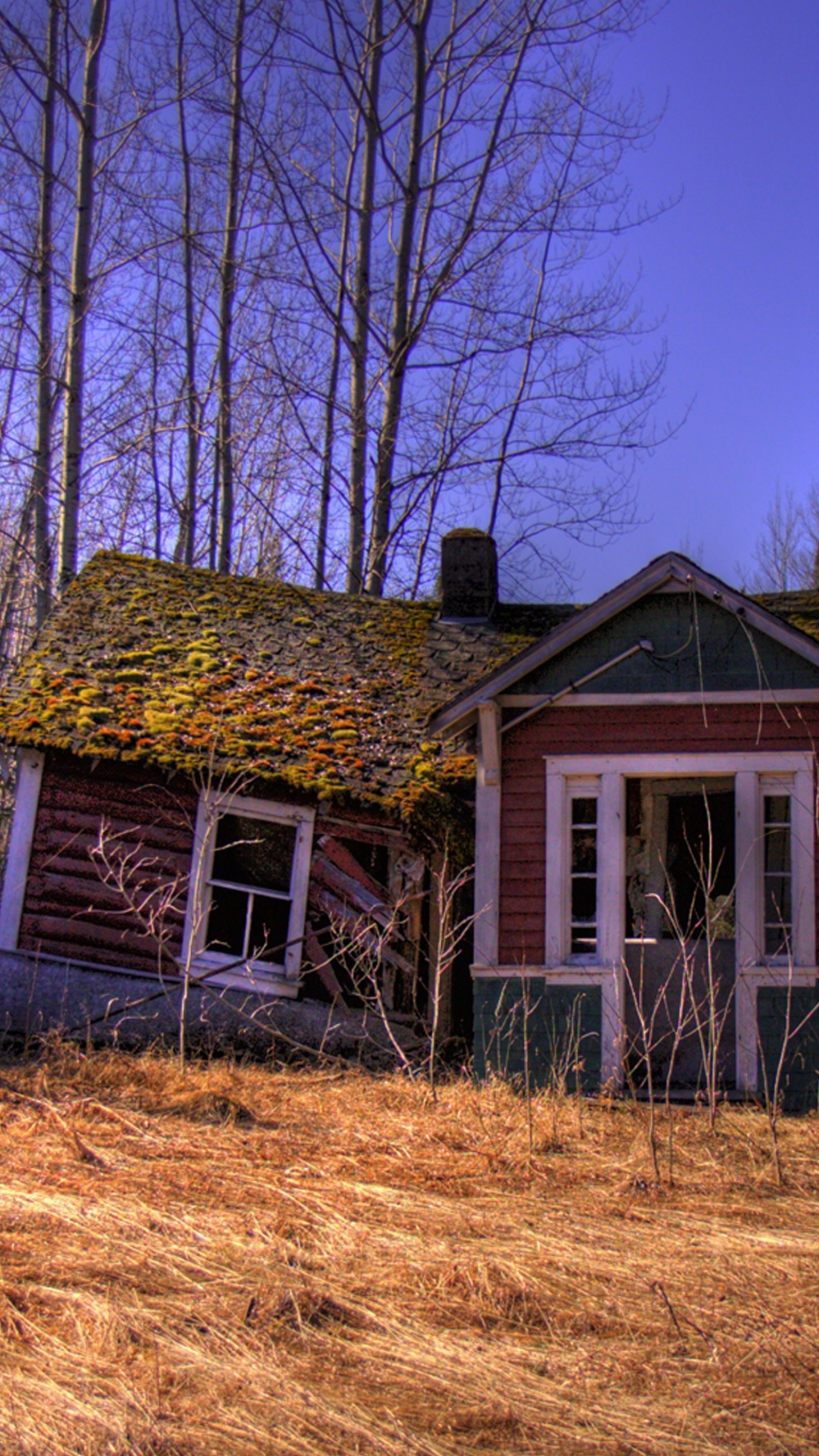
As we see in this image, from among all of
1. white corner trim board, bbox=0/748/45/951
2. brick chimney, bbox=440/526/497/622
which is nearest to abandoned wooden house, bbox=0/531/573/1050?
white corner trim board, bbox=0/748/45/951

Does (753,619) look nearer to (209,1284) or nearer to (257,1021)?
(257,1021)

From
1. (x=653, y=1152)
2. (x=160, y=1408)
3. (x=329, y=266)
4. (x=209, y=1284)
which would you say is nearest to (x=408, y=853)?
(x=653, y=1152)

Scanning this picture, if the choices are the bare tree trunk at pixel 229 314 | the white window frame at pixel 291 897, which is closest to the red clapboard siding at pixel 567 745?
the white window frame at pixel 291 897

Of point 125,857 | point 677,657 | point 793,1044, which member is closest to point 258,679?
point 125,857

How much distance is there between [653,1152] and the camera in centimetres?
736

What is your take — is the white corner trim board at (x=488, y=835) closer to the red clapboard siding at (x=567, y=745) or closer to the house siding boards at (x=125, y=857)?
the red clapboard siding at (x=567, y=745)

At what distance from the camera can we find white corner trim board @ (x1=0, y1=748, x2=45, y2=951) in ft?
42.7

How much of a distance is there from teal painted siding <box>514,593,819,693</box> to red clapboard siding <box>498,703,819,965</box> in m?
0.21

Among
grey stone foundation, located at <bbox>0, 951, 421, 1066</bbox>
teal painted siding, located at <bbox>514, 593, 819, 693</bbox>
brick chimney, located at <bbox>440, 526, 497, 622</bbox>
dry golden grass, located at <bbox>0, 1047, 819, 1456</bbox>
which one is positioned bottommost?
dry golden grass, located at <bbox>0, 1047, 819, 1456</bbox>

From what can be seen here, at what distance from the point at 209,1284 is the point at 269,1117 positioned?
12.2 ft

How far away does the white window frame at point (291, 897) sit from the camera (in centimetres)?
1274

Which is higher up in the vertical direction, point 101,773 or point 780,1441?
point 101,773

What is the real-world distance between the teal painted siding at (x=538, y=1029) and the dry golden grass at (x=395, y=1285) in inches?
58.6

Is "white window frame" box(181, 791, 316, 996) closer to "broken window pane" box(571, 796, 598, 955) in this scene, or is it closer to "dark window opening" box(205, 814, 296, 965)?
"dark window opening" box(205, 814, 296, 965)
